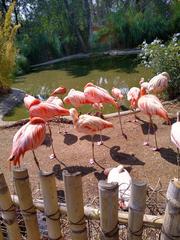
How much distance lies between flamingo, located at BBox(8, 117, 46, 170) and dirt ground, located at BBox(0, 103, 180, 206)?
0.48m

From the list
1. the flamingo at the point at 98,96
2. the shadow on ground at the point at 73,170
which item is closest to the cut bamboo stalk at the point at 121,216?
the shadow on ground at the point at 73,170

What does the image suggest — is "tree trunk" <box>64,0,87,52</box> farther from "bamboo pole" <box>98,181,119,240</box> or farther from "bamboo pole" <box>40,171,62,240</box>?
"bamboo pole" <box>98,181,119,240</box>

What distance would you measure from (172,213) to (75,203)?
533 millimetres

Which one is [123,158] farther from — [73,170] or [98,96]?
[98,96]

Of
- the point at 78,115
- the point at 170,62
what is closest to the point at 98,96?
the point at 78,115

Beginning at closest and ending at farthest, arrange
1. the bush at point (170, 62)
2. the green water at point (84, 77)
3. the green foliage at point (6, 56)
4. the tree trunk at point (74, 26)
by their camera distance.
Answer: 1. the bush at point (170, 62)
2. the green foliage at point (6, 56)
3. the green water at point (84, 77)
4. the tree trunk at point (74, 26)

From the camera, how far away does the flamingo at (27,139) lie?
10.5 ft

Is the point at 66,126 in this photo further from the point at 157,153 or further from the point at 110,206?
the point at 110,206

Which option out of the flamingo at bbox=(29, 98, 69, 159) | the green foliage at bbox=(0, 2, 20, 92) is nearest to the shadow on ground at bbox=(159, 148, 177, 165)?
the flamingo at bbox=(29, 98, 69, 159)

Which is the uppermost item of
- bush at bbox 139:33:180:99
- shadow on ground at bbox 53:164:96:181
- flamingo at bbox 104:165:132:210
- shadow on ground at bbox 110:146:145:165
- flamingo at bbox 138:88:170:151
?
bush at bbox 139:33:180:99

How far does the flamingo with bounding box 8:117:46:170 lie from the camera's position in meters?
3.21

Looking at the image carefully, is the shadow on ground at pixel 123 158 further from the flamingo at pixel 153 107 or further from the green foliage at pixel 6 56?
the green foliage at pixel 6 56

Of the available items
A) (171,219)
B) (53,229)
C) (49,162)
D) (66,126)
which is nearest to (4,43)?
(66,126)

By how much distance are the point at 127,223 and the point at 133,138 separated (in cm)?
285
